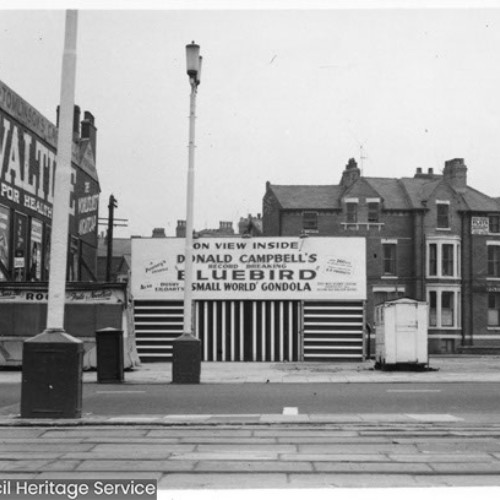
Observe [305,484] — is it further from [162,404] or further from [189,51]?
[189,51]

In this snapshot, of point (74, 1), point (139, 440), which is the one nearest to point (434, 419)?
point (139, 440)

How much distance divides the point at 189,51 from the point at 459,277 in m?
37.3

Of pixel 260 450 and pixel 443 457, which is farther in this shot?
pixel 260 450

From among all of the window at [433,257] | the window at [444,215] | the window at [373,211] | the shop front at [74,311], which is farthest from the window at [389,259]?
the shop front at [74,311]

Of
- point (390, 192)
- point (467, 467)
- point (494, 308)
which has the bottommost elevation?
point (467, 467)

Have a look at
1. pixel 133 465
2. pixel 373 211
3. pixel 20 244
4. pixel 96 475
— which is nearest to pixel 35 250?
pixel 20 244

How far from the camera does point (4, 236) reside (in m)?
30.6

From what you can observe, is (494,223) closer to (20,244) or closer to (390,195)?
(390,195)

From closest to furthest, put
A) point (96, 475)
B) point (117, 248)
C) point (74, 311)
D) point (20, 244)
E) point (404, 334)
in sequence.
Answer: point (96, 475), point (404, 334), point (74, 311), point (20, 244), point (117, 248)

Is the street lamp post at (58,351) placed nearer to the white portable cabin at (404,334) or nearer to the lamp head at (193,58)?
the lamp head at (193,58)

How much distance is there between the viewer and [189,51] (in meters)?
18.5

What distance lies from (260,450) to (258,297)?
23.0 metres

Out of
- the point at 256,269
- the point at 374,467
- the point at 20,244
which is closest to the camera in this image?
the point at 374,467

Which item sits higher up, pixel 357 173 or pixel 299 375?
pixel 357 173
